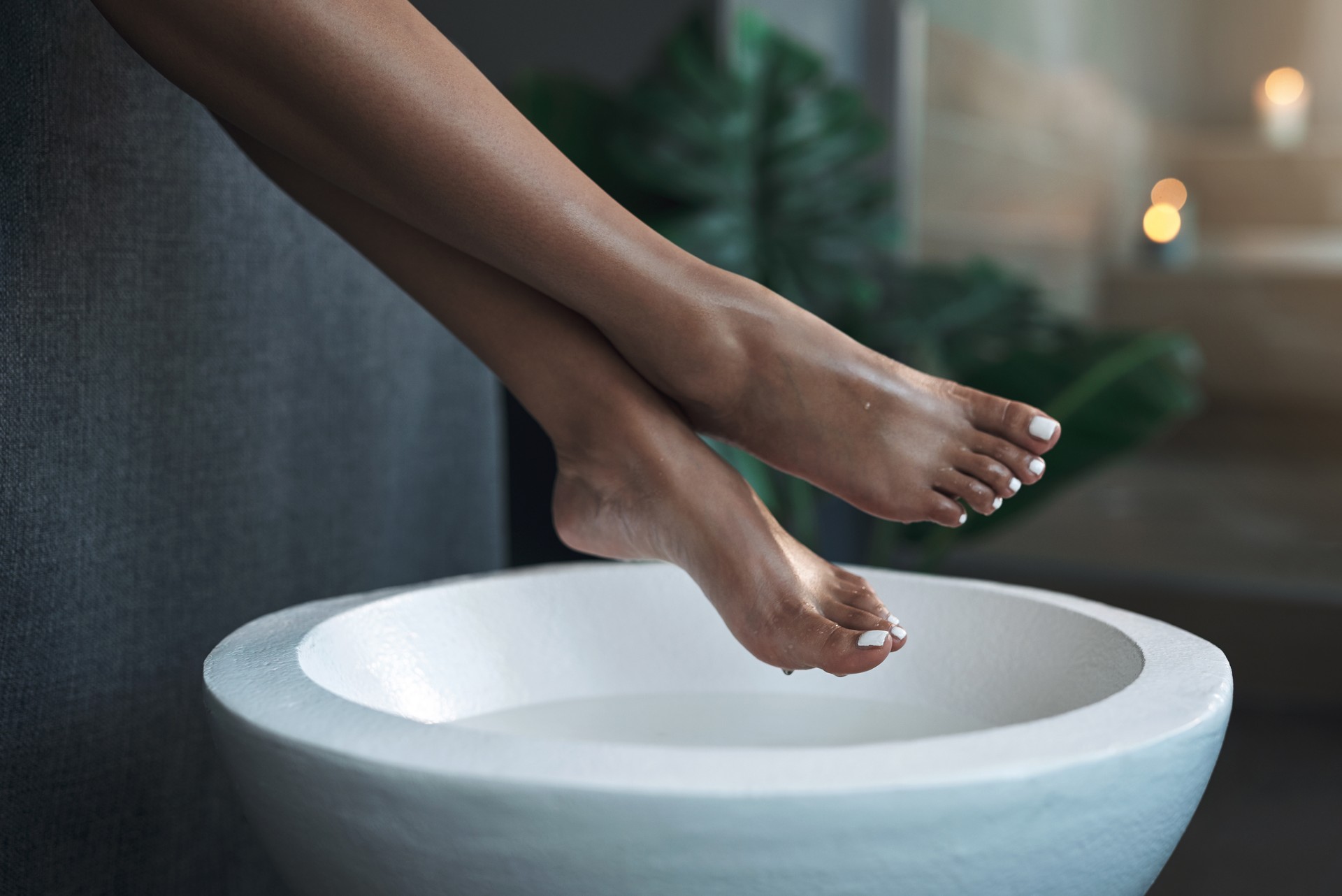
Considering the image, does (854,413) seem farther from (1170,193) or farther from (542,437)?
(1170,193)

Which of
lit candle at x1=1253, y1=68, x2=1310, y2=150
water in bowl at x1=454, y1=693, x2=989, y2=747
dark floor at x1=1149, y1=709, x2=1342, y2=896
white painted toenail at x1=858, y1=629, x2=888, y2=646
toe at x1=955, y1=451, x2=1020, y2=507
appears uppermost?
lit candle at x1=1253, y1=68, x2=1310, y2=150

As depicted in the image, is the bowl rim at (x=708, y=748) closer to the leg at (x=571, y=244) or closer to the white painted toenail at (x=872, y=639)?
the white painted toenail at (x=872, y=639)

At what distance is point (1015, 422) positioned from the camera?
0.75 meters

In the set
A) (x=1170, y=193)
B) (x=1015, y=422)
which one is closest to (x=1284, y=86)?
→ (x=1170, y=193)

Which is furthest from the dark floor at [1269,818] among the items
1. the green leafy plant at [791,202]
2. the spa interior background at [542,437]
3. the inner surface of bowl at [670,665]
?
the green leafy plant at [791,202]

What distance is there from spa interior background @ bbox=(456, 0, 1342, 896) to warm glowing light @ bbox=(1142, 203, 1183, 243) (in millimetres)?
13

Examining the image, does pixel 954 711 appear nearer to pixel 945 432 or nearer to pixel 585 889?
pixel 945 432

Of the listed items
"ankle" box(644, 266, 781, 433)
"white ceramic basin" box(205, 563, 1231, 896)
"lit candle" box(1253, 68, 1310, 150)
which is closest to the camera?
"white ceramic basin" box(205, 563, 1231, 896)

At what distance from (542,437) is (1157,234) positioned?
104 centimetres

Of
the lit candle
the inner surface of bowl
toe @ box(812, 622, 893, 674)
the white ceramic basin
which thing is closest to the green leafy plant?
the lit candle

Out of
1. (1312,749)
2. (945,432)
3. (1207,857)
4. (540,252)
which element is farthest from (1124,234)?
(540,252)

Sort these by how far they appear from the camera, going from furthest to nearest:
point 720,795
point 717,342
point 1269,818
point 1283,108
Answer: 1. point 1283,108
2. point 1269,818
3. point 717,342
4. point 720,795

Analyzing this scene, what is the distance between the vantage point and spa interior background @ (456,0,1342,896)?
183cm

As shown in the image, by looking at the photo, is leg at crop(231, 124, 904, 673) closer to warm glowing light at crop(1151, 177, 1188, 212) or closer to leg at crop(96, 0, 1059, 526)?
leg at crop(96, 0, 1059, 526)
